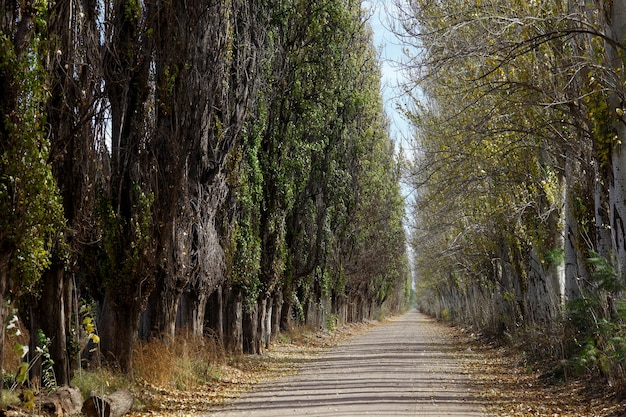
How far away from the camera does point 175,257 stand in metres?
16.6

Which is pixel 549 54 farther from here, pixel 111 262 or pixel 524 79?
pixel 111 262

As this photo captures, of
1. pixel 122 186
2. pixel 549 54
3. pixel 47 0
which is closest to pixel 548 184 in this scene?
pixel 549 54

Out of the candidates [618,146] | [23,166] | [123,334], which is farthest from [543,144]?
[23,166]

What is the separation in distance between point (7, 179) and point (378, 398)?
6846mm

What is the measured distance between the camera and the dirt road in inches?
500

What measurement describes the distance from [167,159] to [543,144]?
787 centimetres

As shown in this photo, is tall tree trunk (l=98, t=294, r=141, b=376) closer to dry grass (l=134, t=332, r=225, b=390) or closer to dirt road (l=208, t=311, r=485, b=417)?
dry grass (l=134, t=332, r=225, b=390)

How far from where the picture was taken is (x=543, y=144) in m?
18.9

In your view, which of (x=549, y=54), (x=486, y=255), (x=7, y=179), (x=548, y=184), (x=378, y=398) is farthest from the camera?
(x=486, y=255)

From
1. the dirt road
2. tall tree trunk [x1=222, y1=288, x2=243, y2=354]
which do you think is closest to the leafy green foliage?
the dirt road

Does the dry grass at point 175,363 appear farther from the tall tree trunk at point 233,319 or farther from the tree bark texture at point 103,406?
the tall tree trunk at point 233,319

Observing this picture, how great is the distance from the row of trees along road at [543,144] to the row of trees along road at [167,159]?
3610mm

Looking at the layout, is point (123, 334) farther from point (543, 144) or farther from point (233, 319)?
point (543, 144)

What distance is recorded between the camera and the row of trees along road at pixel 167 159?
10.3 meters
